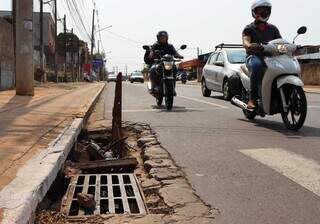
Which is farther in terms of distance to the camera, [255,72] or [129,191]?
[255,72]

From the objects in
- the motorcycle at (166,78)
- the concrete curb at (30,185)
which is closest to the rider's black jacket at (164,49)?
the motorcycle at (166,78)

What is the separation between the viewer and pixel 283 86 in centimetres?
819

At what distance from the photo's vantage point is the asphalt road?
4305 millimetres

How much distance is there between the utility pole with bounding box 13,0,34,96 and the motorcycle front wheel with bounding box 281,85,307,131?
963 cm

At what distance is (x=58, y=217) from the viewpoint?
4160 mm

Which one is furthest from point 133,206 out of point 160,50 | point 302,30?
point 160,50

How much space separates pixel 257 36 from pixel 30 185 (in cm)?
559

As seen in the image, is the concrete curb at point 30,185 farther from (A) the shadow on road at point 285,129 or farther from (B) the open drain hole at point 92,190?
(A) the shadow on road at point 285,129

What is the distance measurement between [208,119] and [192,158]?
153 inches

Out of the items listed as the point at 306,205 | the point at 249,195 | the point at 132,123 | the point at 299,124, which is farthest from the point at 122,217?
the point at 132,123

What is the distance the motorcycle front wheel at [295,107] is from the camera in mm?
7863

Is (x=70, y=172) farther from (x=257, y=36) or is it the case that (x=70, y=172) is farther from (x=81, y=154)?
(x=257, y=36)

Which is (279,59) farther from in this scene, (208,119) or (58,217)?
(58,217)

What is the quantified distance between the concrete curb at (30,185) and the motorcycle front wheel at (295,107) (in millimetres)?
3496
